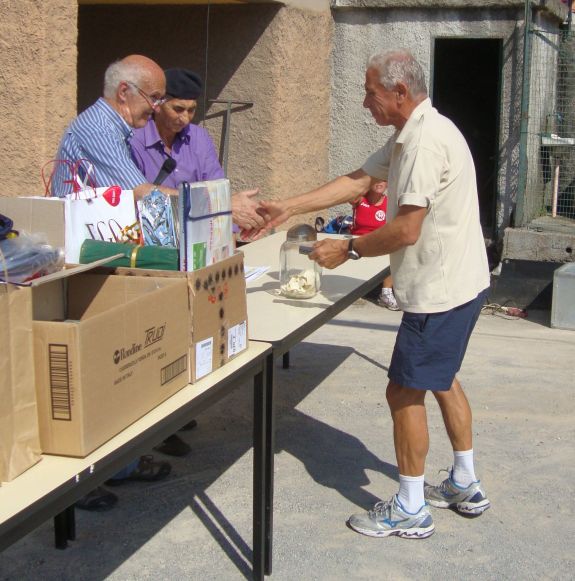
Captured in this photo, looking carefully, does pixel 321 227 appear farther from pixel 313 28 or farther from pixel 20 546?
pixel 20 546

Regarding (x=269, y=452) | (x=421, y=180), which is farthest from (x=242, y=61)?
(x=269, y=452)

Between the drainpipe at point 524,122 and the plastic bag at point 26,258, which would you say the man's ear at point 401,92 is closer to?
Answer: the plastic bag at point 26,258

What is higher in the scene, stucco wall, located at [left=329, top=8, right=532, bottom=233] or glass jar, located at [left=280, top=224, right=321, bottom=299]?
stucco wall, located at [left=329, top=8, right=532, bottom=233]

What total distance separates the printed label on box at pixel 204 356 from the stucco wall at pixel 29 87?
2434mm

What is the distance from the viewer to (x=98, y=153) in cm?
327

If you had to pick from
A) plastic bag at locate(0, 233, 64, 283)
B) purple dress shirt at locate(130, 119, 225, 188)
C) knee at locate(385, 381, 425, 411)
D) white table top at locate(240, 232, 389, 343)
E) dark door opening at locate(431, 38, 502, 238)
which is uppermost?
dark door opening at locate(431, 38, 502, 238)

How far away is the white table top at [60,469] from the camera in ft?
5.62

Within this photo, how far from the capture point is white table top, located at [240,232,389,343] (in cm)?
304

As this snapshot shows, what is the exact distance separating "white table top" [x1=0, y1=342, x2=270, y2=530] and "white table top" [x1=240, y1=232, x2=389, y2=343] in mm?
694

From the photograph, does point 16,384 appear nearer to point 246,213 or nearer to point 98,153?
point 98,153

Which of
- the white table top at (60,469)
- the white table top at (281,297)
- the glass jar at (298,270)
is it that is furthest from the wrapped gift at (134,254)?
the glass jar at (298,270)

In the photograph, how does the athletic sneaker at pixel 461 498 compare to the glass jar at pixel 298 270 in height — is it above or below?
below

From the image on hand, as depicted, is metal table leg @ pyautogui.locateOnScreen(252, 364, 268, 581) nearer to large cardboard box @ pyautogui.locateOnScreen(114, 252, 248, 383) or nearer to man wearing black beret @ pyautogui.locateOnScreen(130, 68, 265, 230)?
large cardboard box @ pyautogui.locateOnScreen(114, 252, 248, 383)

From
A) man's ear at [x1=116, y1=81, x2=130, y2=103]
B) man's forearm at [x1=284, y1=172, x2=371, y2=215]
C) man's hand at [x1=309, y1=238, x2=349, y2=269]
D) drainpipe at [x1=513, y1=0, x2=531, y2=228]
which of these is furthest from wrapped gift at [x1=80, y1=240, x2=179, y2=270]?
drainpipe at [x1=513, y1=0, x2=531, y2=228]
